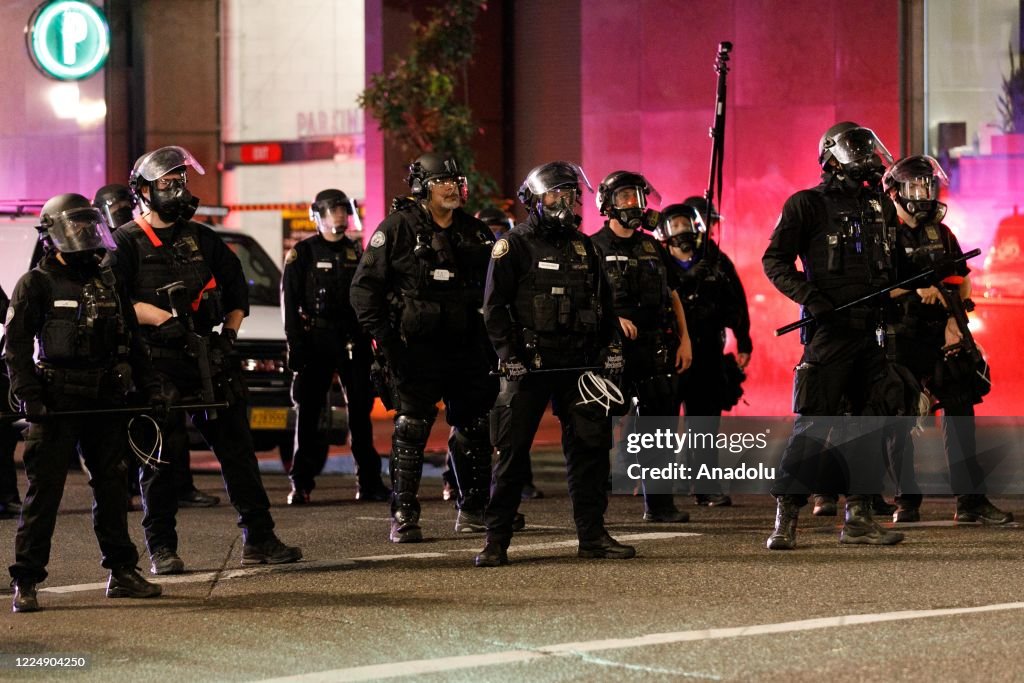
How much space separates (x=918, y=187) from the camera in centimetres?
1120

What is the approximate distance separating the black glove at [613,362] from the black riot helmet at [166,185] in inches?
90.1

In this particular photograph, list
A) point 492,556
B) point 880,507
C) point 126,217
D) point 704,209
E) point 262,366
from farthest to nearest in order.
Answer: point 262,366 → point 704,209 → point 126,217 → point 880,507 → point 492,556

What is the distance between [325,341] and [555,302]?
365 centimetres

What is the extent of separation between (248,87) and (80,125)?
2.40 meters

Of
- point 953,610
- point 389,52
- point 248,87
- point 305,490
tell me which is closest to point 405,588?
point 953,610

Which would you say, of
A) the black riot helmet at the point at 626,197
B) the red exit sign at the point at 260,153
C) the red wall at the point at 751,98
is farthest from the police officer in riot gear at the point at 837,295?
the red exit sign at the point at 260,153

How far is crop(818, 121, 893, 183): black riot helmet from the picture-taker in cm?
1016

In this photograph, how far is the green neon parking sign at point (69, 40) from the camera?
22781 millimetres

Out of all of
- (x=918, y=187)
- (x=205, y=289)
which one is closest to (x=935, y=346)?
(x=918, y=187)

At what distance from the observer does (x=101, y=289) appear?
866 cm

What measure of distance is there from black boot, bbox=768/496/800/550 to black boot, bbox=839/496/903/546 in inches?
12.1

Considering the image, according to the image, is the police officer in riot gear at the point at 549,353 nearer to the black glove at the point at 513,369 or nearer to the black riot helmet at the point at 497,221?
the black glove at the point at 513,369

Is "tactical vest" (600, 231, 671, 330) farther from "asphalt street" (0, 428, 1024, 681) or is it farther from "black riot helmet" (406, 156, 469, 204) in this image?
"asphalt street" (0, 428, 1024, 681)

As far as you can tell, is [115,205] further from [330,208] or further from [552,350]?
[552,350]
